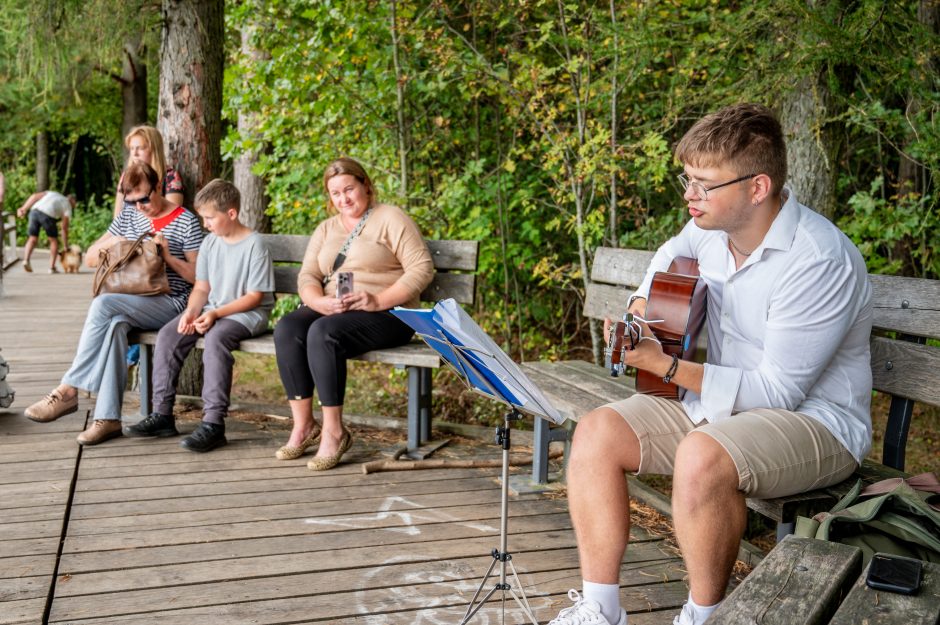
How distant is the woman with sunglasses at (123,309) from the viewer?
444 cm

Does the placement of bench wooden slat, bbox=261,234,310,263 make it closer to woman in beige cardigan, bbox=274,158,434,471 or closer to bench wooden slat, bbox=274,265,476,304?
woman in beige cardigan, bbox=274,158,434,471

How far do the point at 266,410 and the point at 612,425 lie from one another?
3034 mm

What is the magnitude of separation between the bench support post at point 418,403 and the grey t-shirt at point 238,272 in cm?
83

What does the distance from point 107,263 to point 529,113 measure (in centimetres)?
285

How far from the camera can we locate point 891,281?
294 centimetres

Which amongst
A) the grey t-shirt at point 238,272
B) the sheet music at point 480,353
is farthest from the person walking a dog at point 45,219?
the sheet music at point 480,353

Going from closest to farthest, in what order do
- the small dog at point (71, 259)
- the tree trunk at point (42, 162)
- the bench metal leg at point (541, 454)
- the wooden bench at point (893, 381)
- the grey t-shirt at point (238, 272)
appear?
the wooden bench at point (893, 381)
the bench metal leg at point (541, 454)
the grey t-shirt at point (238, 272)
the small dog at point (71, 259)
the tree trunk at point (42, 162)

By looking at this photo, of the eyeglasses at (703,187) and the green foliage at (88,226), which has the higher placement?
the eyeglasses at (703,187)

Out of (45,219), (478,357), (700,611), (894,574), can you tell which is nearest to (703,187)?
(478,357)

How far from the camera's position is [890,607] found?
1479 mm

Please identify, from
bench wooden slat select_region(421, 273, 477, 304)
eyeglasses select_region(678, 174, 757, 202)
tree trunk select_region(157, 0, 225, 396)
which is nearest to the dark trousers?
bench wooden slat select_region(421, 273, 477, 304)

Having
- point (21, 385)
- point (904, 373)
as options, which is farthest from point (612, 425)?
point (21, 385)

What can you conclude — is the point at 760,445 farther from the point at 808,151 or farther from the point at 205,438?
the point at 205,438

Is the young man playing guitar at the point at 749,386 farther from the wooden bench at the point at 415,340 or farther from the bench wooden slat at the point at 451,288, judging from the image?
the bench wooden slat at the point at 451,288
